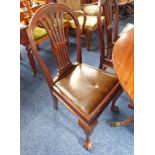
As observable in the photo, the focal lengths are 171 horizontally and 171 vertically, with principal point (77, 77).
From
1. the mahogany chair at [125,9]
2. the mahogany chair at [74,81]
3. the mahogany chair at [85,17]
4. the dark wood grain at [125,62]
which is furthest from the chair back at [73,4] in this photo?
the dark wood grain at [125,62]

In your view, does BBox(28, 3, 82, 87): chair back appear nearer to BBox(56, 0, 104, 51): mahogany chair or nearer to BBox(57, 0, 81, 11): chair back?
BBox(56, 0, 104, 51): mahogany chair

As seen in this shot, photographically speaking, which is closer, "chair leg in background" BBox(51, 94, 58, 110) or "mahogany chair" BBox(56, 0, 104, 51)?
"chair leg in background" BBox(51, 94, 58, 110)

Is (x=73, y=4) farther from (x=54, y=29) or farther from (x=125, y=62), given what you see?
(x=125, y=62)

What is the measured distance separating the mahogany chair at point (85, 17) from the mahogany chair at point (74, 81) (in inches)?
44.7

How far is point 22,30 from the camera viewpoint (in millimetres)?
1823

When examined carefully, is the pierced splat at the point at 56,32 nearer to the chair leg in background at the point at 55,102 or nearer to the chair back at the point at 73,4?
the chair leg in background at the point at 55,102

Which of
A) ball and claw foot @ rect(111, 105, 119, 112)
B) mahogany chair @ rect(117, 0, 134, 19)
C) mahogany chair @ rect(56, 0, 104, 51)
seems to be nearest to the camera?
ball and claw foot @ rect(111, 105, 119, 112)

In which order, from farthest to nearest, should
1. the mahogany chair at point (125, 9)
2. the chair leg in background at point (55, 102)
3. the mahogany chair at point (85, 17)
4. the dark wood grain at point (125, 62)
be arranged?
the mahogany chair at point (125, 9)
the mahogany chair at point (85, 17)
the chair leg in background at point (55, 102)
the dark wood grain at point (125, 62)

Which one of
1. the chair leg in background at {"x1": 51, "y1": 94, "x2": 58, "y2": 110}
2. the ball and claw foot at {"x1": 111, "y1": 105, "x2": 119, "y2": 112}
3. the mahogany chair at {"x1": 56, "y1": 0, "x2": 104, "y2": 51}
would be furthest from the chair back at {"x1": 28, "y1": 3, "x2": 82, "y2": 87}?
the mahogany chair at {"x1": 56, "y1": 0, "x2": 104, "y2": 51}

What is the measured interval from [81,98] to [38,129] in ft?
2.10

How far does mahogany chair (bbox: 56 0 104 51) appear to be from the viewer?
255cm

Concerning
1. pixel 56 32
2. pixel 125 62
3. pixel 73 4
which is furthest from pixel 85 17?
pixel 125 62

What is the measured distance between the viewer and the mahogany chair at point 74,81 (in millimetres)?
1197
